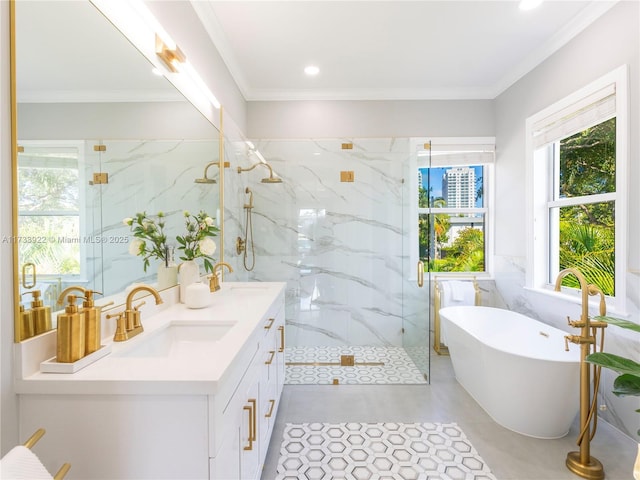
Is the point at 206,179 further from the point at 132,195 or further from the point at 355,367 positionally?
the point at 355,367

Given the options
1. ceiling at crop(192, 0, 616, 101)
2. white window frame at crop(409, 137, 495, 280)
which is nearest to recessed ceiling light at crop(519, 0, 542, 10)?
ceiling at crop(192, 0, 616, 101)

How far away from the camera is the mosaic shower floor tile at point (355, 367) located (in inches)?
108

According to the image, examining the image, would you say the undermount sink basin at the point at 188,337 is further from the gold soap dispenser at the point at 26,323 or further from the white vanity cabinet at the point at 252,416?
the gold soap dispenser at the point at 26,323

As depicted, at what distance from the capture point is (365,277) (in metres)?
3.31

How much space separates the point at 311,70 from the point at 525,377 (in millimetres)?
2928

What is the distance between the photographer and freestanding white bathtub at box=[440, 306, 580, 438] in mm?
1865

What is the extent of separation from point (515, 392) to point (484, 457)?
0.44m

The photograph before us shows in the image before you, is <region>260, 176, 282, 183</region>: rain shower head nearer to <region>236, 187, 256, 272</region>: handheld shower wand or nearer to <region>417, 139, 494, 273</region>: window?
<region>236, 187, 256, 272</region>: handheld shower wand

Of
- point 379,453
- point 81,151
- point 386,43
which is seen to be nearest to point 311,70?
point 386,43

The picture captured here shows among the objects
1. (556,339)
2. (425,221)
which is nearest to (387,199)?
(425,221)

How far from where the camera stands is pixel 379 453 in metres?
1.85

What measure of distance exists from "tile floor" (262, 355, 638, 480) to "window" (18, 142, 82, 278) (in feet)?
4.79

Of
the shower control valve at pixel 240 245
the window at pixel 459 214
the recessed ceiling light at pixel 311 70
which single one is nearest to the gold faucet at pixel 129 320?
the shower control valve at pixel 240 245

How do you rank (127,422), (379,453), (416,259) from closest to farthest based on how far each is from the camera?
1. (127,422)
2. (379,453)
3. (416,259)
